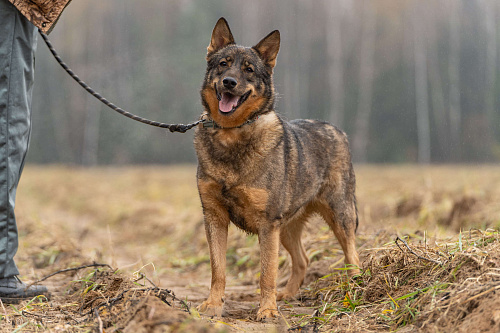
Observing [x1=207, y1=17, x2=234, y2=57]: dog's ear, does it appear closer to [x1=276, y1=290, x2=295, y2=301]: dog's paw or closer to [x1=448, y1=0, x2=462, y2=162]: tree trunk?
[x1=276, y1=290, x2=295, y2=301]: dog's paw

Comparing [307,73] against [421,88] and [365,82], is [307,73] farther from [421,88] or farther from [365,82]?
[421,88]

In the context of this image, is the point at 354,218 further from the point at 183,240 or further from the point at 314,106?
the point at 314,106

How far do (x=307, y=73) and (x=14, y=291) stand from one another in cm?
2233

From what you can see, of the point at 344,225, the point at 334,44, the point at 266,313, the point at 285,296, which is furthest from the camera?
the point at 334,44

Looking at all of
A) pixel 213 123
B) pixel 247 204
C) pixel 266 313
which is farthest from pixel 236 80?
pixel 266 313

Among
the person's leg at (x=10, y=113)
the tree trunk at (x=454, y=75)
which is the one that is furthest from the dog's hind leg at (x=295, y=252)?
the tree trunk at (x=454, y=75)

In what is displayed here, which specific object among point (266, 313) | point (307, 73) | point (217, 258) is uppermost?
point (307, 73)

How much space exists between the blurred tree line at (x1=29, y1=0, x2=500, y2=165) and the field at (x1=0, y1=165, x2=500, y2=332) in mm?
10397

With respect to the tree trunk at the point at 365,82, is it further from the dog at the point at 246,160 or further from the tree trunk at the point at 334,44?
the dog at the point at 246,160

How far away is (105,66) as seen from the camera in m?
26.9

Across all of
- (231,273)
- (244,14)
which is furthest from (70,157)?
(231,273)

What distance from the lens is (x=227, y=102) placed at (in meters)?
3.88

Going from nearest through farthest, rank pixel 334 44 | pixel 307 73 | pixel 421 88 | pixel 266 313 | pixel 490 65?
pixel 266 313 < pixel 490 65 < pixel 421 88 < pixel 307 73 < pixel 334 44

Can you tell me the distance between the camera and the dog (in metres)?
3.83
